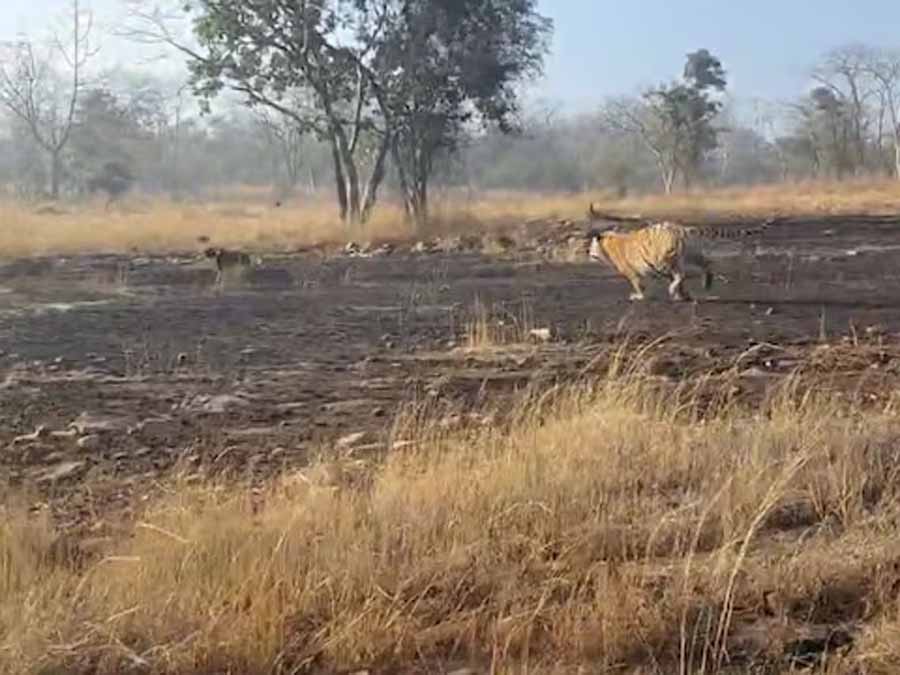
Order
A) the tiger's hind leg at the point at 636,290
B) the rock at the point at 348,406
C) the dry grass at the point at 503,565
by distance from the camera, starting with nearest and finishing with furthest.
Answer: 1. the dry grass at the point at 503,565
2. the rock at the point at 348,406
3. the tiger's hind leg at the point at 636,290

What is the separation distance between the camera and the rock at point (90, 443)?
7.19 metres

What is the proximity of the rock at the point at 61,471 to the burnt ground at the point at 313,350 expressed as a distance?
2 cm

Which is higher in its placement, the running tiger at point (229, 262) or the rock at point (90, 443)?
the running tiger at point (229, 262)

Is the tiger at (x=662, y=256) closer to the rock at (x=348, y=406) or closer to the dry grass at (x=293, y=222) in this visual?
the rock at (x=348, y=406)

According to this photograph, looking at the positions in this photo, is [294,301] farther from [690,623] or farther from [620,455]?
[690,623]

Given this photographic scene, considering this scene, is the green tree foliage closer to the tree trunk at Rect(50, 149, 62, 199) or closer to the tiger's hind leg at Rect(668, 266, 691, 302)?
the tiger's hind leg at Rect(668, 266, 691, 302)

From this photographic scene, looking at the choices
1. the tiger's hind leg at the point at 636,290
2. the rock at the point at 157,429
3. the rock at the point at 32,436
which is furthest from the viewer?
the tiger's hind leg at the point at 636,290

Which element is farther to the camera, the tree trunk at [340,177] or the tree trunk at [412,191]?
the tree trunk at [412,191]

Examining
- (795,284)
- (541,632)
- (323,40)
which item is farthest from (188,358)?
(323,40)

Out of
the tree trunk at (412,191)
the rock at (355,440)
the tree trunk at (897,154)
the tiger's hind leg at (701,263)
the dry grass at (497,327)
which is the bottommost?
the rock at (355,440)

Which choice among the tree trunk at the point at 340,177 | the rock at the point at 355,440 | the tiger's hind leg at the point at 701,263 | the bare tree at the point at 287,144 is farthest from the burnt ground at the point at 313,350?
the bare tree at the point at 287,144

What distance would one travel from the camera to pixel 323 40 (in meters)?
30.7

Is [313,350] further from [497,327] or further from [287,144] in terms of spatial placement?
[287,144]

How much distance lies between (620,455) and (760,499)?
796mm
